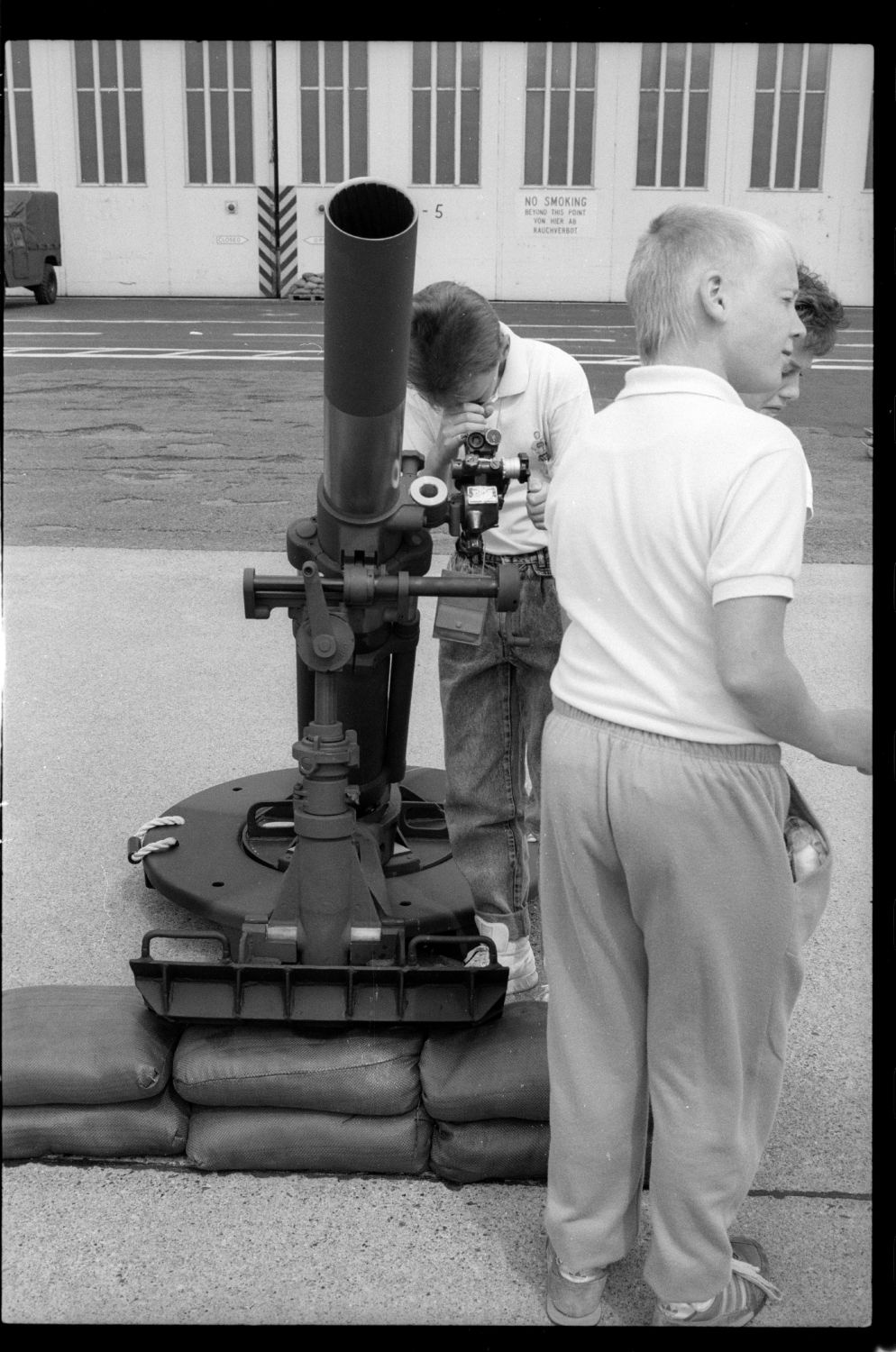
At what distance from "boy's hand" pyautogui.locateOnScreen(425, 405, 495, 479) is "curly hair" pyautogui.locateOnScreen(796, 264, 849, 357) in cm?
62

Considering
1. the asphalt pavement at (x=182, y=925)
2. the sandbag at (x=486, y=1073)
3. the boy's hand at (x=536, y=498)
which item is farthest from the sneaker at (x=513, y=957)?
the boy's hand at (x=536, y=498)

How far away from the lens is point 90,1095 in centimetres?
243

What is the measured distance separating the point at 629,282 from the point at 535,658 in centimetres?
112

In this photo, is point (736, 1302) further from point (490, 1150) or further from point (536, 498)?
point (536, 498)

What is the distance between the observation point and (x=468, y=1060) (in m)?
2.47

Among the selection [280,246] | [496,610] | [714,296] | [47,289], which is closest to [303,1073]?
[496,610]

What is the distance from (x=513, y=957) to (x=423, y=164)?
2147 centimetres

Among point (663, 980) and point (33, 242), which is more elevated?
point (33, 242)

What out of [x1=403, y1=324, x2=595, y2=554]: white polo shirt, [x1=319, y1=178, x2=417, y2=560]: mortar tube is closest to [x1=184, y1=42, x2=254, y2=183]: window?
[x1=403, y1=324, x2=595, y2=554]: white polo shirt

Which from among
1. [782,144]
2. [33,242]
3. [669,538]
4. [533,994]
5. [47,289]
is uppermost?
[782,144]

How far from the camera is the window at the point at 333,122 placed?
16.1 metres

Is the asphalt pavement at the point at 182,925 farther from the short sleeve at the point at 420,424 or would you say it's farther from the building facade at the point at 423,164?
the building facade at the point at 423,164

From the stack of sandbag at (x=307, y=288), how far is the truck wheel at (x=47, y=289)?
424 centimetres

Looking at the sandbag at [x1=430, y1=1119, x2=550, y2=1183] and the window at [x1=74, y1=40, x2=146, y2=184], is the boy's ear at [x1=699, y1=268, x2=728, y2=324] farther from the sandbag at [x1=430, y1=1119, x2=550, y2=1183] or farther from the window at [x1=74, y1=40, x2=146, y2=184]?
the window at [x1=74, y1=40, x2=146, y2=184]
